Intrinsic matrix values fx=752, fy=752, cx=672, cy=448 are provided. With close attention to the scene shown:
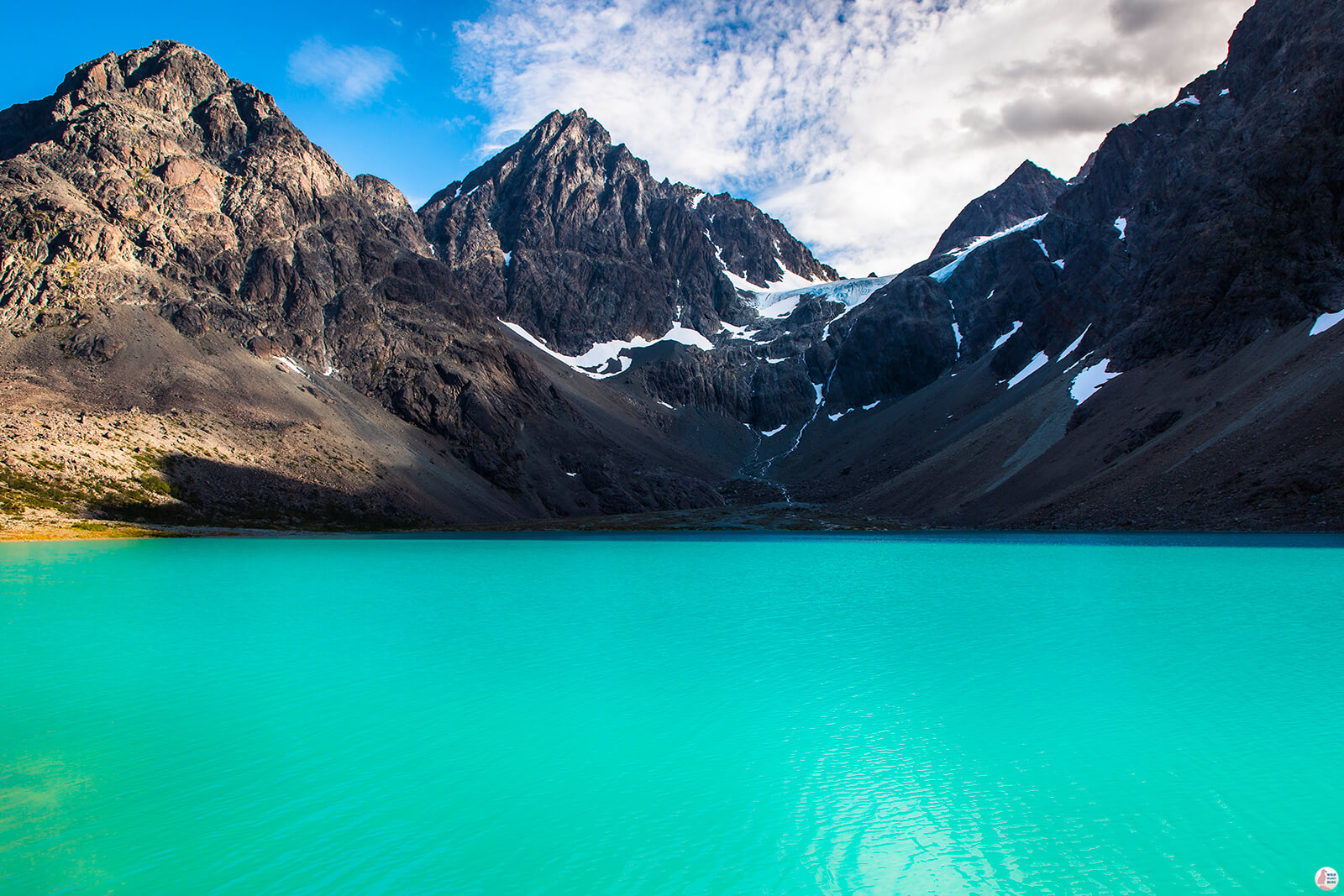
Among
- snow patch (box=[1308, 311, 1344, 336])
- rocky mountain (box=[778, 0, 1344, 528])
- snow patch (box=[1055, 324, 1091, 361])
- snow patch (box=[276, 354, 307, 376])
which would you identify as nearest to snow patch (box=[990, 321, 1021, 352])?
rocky mountain (box=[778, 0, 1344, 528])

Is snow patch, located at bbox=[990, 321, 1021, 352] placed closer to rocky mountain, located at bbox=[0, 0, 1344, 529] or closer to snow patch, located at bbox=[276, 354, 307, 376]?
rocky mountain, located at bbox=[0, 0, 1344, 529]

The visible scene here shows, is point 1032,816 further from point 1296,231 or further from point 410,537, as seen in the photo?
point 1296,231

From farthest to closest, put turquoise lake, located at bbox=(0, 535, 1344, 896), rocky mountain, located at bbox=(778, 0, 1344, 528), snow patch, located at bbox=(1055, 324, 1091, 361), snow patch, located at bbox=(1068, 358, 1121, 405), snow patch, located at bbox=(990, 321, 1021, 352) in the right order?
snow patch, located at bbox=(990, 321, 1021, 352) → snow patch, located at bbox=(1055, 324, 1091, 361) → snow patch, located at bbox=(1068, 358, 1121, 405) → rocky mountain, located at bbox=(778, 0, 1344, 528) → turquoise lake, located at bbox=(0, 535, 1344, 896)

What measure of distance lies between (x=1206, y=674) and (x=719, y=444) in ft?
566

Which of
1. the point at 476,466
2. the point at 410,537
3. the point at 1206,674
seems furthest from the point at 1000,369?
the point at 1206,674

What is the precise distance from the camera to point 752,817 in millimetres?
11219

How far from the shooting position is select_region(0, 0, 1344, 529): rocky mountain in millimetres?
78188

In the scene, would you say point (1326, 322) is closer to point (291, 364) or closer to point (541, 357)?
point (291, 364)

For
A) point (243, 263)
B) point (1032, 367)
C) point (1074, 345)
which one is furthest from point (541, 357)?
point (1074, 345)

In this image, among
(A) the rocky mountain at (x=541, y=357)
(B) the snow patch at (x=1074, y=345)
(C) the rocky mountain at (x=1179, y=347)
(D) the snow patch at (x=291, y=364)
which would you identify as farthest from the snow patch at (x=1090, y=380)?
(D) the snow patch at (x=291, y=364)

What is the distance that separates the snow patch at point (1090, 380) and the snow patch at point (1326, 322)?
24.9 metres

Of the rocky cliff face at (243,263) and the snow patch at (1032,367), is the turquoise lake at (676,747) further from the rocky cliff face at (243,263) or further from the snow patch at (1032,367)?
the snow patch at (1032,367)

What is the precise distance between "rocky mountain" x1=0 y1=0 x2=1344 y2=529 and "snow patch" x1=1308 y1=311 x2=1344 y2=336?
0.39 m

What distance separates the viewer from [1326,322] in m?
73.8
